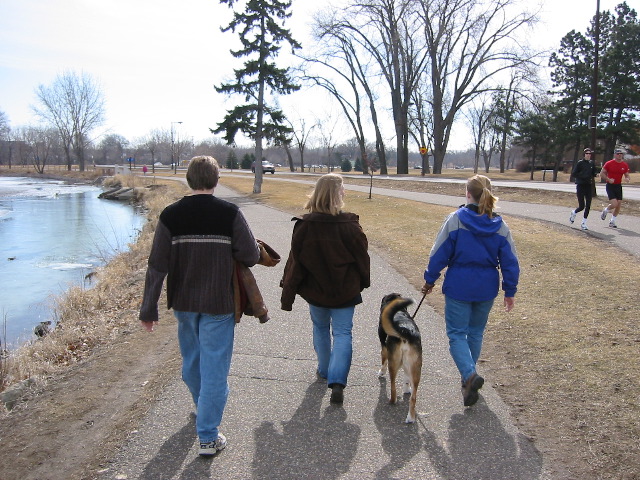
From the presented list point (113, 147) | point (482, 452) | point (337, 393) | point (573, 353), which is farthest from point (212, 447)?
point (113, 147)

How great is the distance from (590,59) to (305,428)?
152 ft

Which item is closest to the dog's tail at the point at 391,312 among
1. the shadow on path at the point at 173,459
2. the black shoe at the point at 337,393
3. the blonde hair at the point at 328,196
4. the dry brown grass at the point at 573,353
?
the black shoe at the point at 337,393

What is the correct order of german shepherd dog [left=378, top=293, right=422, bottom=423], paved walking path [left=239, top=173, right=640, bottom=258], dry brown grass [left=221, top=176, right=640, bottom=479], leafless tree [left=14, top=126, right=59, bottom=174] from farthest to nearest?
leafless tree [left=14, top=126, right=59, bottom=174]
paved walking path [left=239, top=173, right=640, bottom=258]
german shepherd dog [left=378, top=293, right=422, bottom=423]
dry brown grass [left=221, top=176, right=640, bottom=479]

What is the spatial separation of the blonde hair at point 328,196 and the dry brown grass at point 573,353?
1.98m

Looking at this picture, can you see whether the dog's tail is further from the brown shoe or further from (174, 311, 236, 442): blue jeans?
(174, 311, 236, 442): blue jeans

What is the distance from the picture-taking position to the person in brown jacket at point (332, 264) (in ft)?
13.0

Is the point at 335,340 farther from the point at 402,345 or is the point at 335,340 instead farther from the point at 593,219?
the point at 593,219

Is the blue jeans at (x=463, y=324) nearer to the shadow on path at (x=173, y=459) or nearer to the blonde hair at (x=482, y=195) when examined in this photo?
the blonde hair at (x=482, y=195)

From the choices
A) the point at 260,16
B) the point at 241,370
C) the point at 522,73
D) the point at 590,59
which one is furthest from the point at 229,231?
the point at 590,59

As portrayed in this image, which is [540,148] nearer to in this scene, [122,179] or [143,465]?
[122,179]

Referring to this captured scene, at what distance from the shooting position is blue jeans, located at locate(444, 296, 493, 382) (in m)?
3.98

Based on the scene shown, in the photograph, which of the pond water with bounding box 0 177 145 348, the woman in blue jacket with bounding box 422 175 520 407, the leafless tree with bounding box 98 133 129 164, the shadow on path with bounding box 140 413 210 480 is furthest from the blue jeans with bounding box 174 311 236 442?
the leafless tree with bounding box 98 133 129 164

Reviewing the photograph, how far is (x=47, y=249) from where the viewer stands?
16.4 metres

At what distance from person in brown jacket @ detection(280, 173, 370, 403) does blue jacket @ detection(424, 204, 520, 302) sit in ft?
2.00
